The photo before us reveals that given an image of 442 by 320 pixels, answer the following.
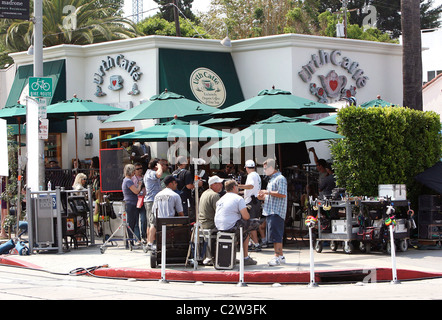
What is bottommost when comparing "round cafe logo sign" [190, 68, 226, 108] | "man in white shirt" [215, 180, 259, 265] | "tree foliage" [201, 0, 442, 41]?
"man in white shirt" [215, 180, 259, 265]

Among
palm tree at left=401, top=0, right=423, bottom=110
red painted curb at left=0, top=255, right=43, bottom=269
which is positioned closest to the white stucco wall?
palm tree at left=401, top=0, right=423, bottom=110

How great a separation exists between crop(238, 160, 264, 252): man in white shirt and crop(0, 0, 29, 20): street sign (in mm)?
7341

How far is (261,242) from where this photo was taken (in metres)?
16.6

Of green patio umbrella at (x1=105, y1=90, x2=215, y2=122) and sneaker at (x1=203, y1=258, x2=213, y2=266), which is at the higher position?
green patio umbrella at (x1=105, y1=90, x2=215, y2=122)

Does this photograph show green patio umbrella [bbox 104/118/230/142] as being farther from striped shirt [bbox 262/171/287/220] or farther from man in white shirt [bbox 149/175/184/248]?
striped shirt [bbox 262/171/287/220]

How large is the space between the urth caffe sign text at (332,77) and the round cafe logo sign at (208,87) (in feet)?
8.91

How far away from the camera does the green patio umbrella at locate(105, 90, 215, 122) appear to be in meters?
18.8

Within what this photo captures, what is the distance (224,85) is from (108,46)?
4144mm

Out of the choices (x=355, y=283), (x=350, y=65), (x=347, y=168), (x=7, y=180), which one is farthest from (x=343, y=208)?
(x=350, y=65)

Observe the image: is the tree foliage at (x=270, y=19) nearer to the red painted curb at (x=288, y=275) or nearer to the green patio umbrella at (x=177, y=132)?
the green patio umbrella at (x=177, y=132)

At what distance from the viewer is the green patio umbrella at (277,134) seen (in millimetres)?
15453

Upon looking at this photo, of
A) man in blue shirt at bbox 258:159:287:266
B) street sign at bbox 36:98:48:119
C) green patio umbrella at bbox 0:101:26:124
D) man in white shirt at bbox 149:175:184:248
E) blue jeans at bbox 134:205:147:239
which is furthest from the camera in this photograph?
green patio umbrella at bbox 0:101:26:124
